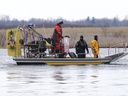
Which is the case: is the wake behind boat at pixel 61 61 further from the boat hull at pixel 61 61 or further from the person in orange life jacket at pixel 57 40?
the person in orange life jacket at pixel 57 40

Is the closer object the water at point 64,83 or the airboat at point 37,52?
the water at point 64,83

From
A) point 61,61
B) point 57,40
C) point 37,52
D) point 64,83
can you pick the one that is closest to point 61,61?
point 61,61

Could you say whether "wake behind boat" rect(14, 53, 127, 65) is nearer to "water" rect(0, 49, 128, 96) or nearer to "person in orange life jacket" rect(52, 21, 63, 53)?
"person in orange life jacket" rect(52, 21, 63, 53)

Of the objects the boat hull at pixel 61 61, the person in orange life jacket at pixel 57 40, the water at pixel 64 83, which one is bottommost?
the water at pixel 64 83

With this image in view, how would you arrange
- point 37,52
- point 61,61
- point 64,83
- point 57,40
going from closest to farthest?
point 64,83
point 61,61
point 37,52
point 57,40

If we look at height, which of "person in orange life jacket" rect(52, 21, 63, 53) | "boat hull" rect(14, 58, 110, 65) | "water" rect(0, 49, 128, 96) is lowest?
"water" rect(0, 49, 128, 96)

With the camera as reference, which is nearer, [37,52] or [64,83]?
[64,83]

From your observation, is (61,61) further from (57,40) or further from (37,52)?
(37,52)

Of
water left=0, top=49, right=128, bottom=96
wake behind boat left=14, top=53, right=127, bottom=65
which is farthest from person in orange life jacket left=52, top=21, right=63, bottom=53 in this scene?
water left=0, top=49, right=128, bottom=96

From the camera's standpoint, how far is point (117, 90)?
2128cm

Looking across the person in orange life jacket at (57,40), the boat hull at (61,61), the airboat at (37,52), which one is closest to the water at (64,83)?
the boat hull at (61,61)

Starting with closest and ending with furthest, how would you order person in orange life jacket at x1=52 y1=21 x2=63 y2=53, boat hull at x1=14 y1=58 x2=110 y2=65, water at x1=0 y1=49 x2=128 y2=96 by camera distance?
1. water at x1=0 y1=49 x2=128 y2=96
2. boat hull at x1=14 y1=58 x2=110 y2=65
3. person in orange life jacket at x1=52 y1=21 x2=63 y2=53

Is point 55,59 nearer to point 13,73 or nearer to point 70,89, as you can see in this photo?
point 13,73

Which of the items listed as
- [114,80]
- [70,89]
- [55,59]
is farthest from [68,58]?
[70,89]
